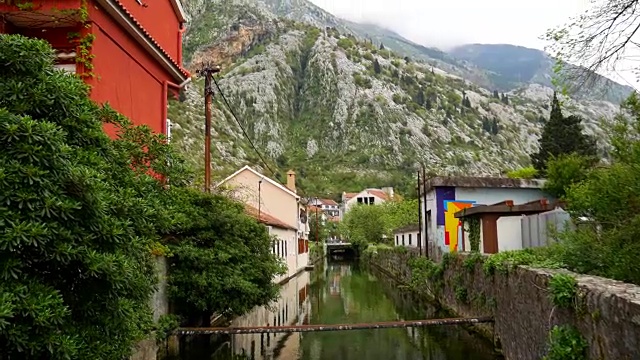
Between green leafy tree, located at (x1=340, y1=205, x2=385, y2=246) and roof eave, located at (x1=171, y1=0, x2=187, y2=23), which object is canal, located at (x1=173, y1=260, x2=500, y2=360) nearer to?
roof eave, located at (x1=171, y1=0, x2=187, y2=23)

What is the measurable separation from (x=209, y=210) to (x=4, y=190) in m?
8.99

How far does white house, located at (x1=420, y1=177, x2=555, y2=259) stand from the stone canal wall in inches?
176

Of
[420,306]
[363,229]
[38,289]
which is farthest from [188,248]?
[363,229]

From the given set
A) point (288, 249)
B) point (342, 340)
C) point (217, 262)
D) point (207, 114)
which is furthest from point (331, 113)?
point (217, 262)

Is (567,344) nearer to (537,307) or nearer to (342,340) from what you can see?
(537,307)

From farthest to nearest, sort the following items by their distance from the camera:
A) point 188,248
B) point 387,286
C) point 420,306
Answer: point 387,286, point 420,306, point 188,248

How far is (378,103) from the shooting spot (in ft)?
379

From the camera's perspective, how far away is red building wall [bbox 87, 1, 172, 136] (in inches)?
379

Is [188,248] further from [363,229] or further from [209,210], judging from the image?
[363,229]

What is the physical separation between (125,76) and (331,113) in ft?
341

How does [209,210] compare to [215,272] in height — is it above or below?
above

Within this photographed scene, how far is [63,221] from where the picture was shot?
168 inches

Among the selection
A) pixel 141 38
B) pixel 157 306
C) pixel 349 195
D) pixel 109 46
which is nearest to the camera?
pixel 109 46

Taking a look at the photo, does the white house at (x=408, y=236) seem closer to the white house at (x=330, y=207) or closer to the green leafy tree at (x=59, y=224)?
the green leafy tree at (x=59, y=224)
